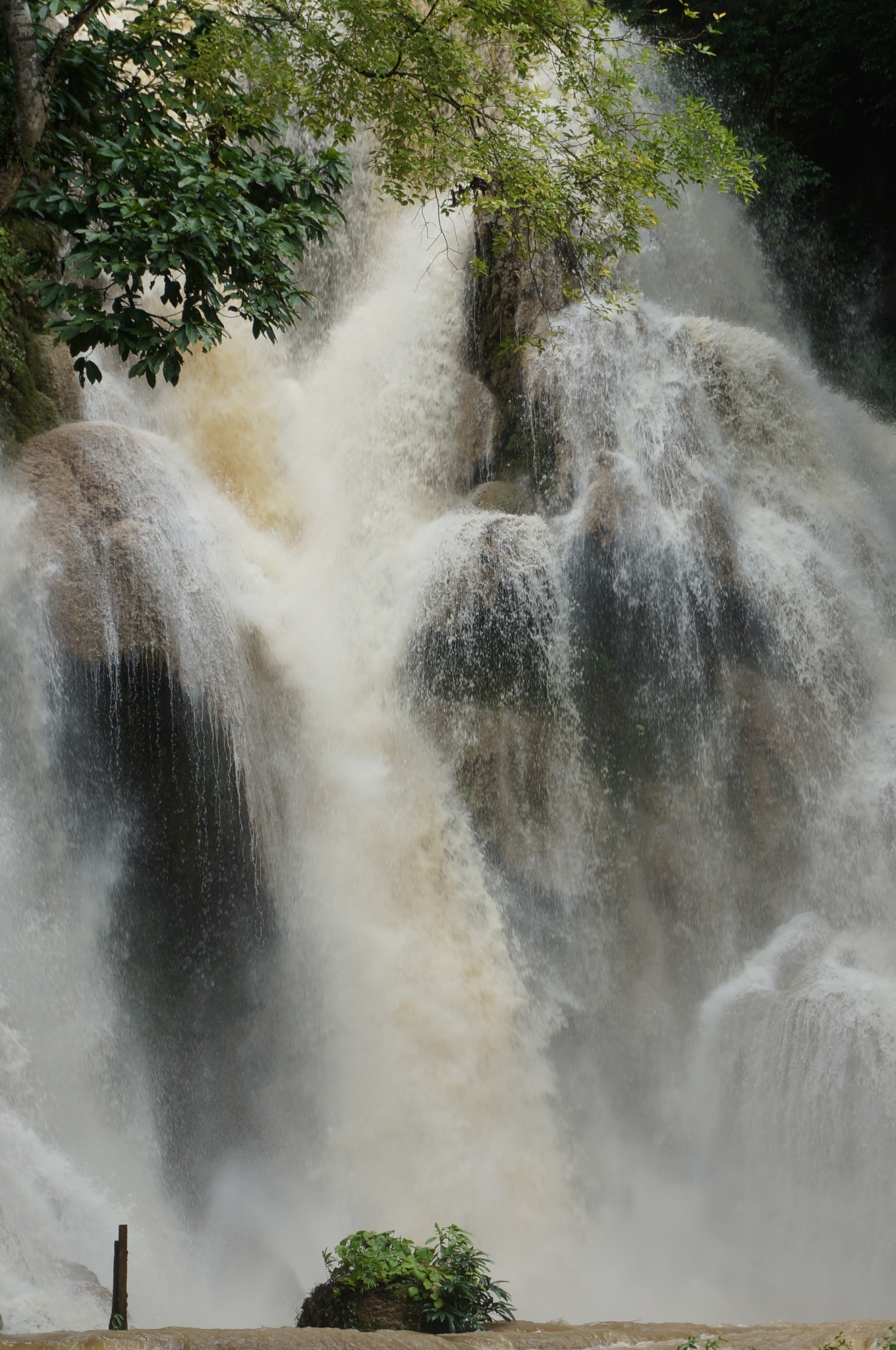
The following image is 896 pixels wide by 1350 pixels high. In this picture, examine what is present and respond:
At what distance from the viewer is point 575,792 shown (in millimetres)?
11016

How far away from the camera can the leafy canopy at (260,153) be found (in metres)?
6.09

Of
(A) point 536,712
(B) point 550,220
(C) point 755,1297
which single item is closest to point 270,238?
(B) point 550,220

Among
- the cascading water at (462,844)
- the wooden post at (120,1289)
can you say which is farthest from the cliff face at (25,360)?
the wooden post at (120,1289)

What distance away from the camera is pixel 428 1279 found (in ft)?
21.4

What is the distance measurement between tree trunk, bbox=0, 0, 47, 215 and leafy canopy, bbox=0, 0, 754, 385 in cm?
34

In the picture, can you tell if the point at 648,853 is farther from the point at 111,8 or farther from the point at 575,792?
the point at 111,8

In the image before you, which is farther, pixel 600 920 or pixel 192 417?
pixel 192 417

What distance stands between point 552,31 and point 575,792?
6.72m

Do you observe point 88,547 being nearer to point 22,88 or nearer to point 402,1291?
point 22,88

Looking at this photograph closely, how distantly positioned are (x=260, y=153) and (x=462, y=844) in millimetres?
6389

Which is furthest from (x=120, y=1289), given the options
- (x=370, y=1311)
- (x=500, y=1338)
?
(x=500, y=1338)

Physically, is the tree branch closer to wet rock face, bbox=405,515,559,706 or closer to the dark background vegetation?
wet rock face, bbox=405,515,559,706

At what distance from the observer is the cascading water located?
876 cm

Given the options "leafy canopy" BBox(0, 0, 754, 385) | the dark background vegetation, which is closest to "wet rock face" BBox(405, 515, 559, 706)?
"leafy canopy" BBox(0, 0, 754, 385)
